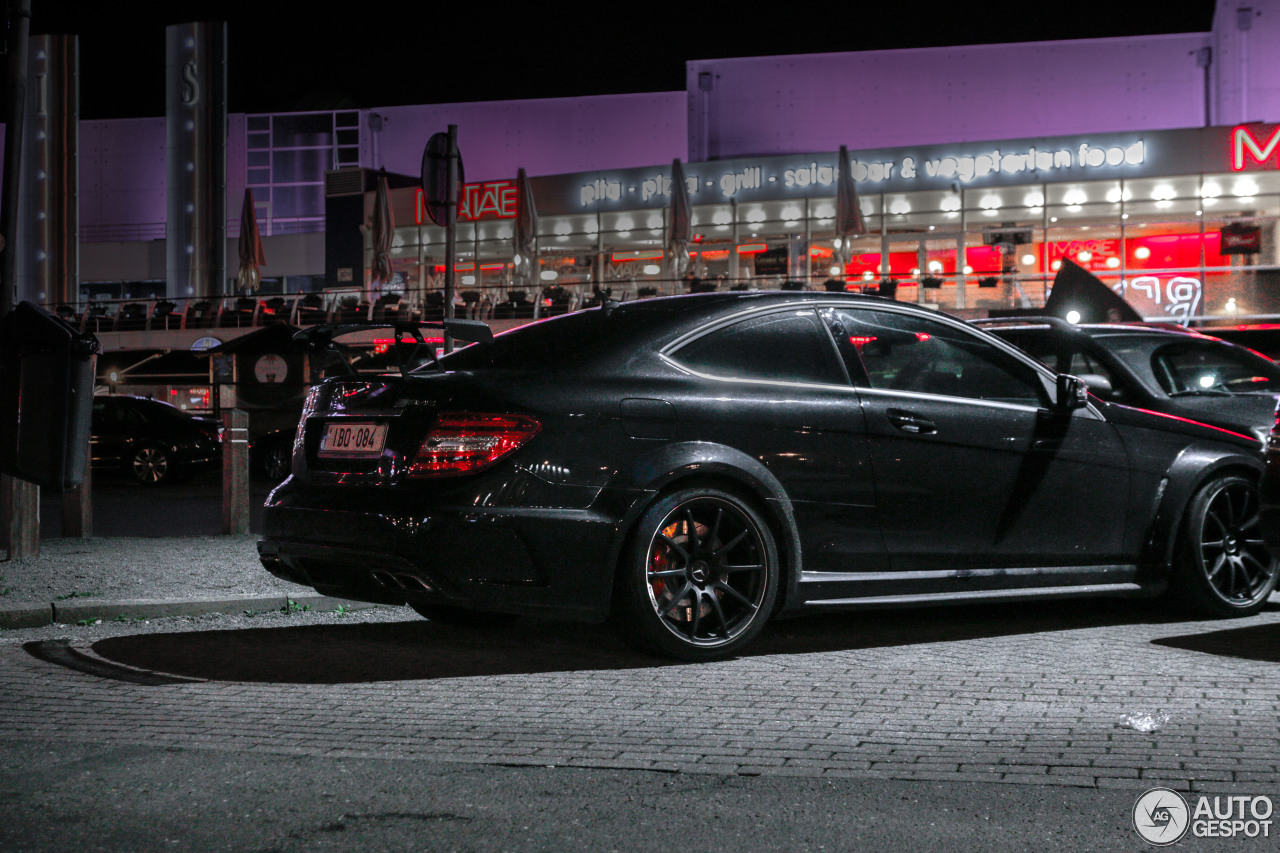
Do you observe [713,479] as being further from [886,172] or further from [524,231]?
[886,172]

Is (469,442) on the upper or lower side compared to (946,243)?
lower

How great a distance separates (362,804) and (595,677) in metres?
1.76

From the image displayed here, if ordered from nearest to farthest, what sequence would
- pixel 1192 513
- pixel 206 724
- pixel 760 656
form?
pixel 206 724, pixel 760 656, pixel 1192 513

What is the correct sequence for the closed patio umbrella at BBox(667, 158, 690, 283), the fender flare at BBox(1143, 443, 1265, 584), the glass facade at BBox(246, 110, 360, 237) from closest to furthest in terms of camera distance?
the fender flare at BBox(1143, 443, 1265, 584) < the closed patio umbrella at BBox(667, 158, 690, 283) < the glass facade at BBox(246, 110, 360, 237)

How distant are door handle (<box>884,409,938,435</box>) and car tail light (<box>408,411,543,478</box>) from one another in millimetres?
1620

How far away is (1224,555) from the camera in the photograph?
6539 mm

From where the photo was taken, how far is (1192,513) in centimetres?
643

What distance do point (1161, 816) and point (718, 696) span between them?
173 cm

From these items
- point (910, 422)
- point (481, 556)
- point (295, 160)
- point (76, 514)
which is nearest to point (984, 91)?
point (295, 160)

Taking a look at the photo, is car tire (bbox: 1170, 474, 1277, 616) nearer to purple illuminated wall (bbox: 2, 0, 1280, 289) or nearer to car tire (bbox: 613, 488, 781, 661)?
car tire (bbox: 613, 488, 781, 661)

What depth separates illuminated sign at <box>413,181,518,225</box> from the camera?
39.5 meters

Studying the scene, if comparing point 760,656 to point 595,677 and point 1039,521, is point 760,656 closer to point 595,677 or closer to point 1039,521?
point 595,677

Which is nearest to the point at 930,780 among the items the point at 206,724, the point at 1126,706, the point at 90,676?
the point at 1126,706

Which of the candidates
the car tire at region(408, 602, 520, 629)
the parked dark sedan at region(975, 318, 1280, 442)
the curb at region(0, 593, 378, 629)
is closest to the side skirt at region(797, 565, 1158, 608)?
the car tire at region(408, 602, 520, 629)
